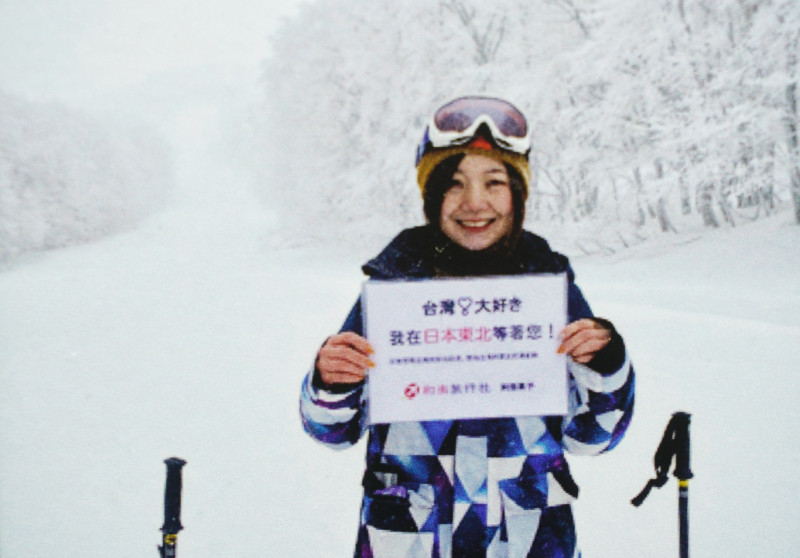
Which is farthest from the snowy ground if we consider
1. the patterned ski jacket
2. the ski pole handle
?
the patterned ski jacket

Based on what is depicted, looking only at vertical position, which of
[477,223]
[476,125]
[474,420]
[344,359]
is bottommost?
[474,420]

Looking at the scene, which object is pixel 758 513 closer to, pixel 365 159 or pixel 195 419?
pixel 195 419

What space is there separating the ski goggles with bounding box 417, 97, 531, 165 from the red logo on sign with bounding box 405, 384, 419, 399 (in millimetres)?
695

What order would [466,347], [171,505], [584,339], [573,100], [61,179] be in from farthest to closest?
[61,179] < [573,100] < [171,505] < [466,347] < [584,339]

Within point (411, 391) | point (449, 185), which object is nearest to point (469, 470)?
point (411, 391)

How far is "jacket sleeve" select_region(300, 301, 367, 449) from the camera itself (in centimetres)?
122

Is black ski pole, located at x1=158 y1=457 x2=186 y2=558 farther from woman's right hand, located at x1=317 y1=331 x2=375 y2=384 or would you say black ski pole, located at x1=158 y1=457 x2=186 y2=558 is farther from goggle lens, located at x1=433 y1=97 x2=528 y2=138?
goggle lens, located at x1=433 y1=97 x2=528 y2=138

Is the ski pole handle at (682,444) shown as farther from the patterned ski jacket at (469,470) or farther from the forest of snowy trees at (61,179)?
the forest of snowy trees at (61,179)

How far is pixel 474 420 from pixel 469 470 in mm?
134

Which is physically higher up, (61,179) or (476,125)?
(61,179)

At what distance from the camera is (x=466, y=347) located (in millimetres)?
1296

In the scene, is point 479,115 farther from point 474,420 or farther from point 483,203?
point 474,420

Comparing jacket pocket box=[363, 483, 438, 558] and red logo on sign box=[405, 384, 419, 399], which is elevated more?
red logo on sign box=[405, 384, 419, 399]

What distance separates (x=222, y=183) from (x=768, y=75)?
4756 centimetres
